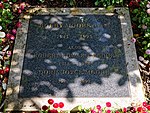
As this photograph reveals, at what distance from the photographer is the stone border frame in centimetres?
444

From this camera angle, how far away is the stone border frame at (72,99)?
4.44m

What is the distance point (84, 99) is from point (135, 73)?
0.93 meters

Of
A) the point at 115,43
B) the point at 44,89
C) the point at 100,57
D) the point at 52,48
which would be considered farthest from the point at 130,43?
the point at 44,89

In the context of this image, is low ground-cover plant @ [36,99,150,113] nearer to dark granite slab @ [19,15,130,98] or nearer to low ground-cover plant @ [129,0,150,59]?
dark granite slab @ [19,15,130,98]

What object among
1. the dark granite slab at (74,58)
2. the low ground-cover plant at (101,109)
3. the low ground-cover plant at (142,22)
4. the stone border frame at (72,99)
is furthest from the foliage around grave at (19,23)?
the low ground-cover plant at (101,109)

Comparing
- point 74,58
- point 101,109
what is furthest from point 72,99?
point 74,58

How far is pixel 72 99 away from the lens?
177 inches

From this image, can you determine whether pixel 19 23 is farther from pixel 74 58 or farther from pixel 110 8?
pixel 110 8

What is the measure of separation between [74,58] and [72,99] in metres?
0.75

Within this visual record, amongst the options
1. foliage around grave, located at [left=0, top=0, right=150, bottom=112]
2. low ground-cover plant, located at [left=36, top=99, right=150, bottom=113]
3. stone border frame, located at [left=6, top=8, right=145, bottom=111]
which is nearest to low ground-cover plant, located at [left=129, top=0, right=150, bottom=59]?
foliage around grave, located at [left=0, top=0, right=150, bottom=112]

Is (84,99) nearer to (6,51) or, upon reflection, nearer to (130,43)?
(130,43)

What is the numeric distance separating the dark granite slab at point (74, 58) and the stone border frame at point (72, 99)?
78 millimetres

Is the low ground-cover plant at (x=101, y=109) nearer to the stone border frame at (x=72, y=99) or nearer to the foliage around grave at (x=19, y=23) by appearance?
the stone border frame at (x=72, y=99)

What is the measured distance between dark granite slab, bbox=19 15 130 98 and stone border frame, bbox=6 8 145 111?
8 cm
